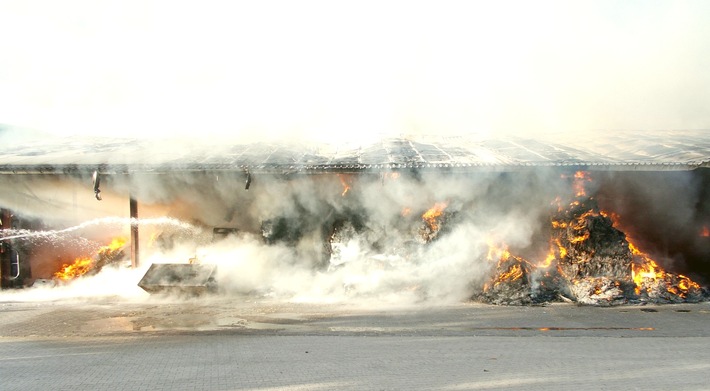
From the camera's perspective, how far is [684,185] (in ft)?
39.2

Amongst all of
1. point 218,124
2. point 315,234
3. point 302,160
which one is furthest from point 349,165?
point 218,124

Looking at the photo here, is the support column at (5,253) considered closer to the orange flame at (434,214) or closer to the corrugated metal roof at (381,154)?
the corrugated metal roof at (381,154)

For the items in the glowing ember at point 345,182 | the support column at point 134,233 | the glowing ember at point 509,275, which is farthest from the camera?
the support column at point 134,233

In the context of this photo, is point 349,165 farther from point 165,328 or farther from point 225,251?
point 165,328

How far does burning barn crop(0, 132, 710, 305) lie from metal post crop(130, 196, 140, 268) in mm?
30

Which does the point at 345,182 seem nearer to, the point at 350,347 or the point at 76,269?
the point at 350,347

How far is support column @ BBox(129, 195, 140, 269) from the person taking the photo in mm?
12609

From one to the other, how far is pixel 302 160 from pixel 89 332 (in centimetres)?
489

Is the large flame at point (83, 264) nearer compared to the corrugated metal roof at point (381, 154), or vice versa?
the corrugated metal roof at point (381, 154)

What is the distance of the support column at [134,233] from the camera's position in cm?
1261

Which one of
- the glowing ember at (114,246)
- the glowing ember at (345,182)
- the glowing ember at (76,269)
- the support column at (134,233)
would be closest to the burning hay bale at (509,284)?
the glowing ember at (345,182)

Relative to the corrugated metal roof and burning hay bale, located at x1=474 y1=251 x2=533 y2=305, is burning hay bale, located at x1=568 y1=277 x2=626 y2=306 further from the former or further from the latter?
the corrugated metal roof

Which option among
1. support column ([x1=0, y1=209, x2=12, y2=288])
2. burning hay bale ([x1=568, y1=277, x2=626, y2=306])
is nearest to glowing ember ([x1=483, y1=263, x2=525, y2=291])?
burning hay bale ([x1=568, y1=277, x2=626, y2=306])

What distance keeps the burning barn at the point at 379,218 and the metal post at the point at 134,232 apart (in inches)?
1.2
